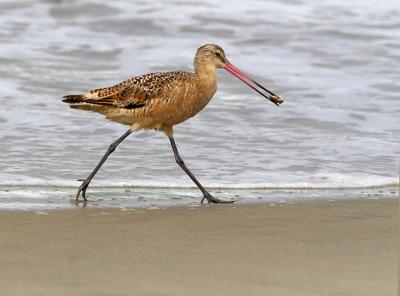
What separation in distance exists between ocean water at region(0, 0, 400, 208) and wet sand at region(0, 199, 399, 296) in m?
0.58

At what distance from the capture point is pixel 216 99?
1105 cm

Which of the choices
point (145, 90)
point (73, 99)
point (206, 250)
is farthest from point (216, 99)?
point (206, 250)

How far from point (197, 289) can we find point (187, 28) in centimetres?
1001

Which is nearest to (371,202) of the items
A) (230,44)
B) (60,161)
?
(60,161)

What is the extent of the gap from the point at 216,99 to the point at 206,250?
17.6 feet

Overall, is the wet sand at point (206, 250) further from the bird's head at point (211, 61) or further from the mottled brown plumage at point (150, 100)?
the bird's head at point (211, 61)

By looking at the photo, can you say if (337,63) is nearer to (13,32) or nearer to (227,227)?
(13,32)

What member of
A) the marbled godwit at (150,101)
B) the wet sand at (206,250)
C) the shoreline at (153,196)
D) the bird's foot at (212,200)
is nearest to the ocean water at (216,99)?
the shoreline at (153,196)

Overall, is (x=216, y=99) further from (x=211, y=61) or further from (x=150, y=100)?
(x=150, y=100)

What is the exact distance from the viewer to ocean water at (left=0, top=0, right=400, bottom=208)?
26.3 ft

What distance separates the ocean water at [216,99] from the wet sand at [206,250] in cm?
58

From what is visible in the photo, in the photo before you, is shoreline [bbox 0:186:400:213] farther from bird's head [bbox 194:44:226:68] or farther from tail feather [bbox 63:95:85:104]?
bird's head [bbox 194:44:226:68]

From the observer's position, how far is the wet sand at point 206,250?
5.06 metres

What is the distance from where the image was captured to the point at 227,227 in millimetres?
6445
